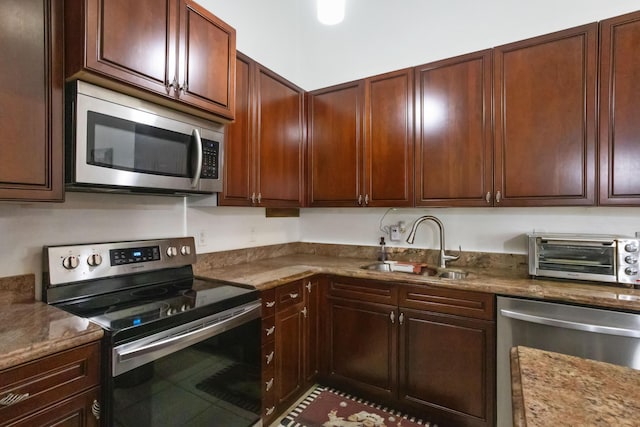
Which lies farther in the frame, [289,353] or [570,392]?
[289,353]

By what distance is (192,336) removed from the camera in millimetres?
1341

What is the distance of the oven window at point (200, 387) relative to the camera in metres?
1.16

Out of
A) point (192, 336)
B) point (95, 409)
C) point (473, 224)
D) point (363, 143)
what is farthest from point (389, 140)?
point (95, 409)

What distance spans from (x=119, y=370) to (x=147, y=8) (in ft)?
4.90

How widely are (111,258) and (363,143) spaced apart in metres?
1.81

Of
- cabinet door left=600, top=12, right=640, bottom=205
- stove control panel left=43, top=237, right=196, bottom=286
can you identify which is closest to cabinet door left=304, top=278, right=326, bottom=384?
stove control panel left=43, top=237, right=196, bottom=286

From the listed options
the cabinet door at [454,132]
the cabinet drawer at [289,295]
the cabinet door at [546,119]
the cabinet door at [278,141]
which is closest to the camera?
the cabinet door at [546,119]

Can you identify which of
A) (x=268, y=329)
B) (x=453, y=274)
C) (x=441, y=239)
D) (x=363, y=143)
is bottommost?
(x=268, y=329)

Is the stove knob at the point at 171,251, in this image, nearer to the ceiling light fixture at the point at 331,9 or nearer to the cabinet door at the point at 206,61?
the cabinet door at the point at 206,61

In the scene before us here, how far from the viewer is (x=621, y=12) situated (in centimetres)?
196

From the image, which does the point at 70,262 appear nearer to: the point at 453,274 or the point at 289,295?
the point at 289,295

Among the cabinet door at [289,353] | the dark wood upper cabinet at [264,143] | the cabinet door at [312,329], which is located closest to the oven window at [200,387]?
the cabinet door at [289,353]

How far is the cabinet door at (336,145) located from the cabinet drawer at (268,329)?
3.62 feet

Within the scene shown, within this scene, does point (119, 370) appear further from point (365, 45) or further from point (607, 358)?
point (365, 45)
